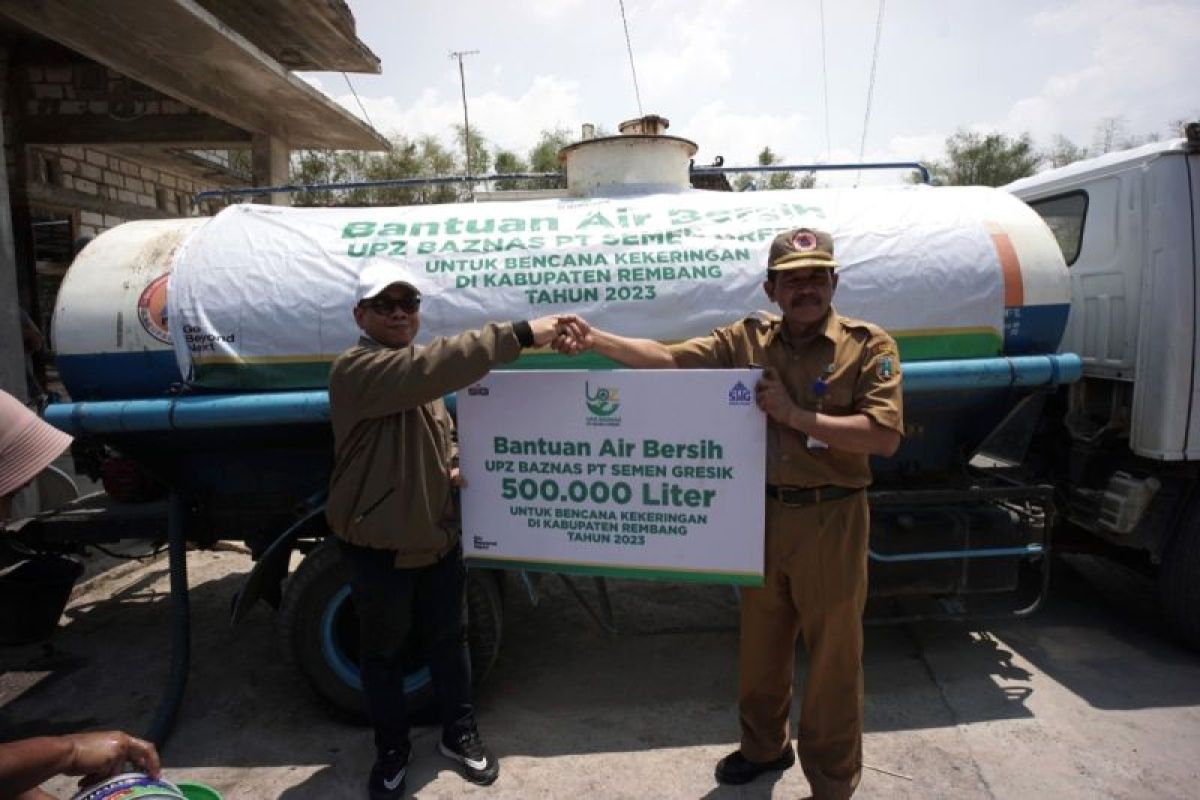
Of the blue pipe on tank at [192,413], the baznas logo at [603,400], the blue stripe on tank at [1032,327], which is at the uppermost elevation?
the blue stripe on tank at [1032,327]

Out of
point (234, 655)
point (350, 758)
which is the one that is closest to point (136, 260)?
point (234, 655)

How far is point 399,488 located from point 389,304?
630mm

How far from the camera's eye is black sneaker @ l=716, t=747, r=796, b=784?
9.26ft

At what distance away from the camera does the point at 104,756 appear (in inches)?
77.0

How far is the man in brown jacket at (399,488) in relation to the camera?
245cm

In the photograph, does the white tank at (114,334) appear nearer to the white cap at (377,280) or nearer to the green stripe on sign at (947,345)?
the white cap at (377,280)

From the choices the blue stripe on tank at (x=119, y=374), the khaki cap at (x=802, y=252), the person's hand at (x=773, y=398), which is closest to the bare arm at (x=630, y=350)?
the person's hand at (x=773, y=398)

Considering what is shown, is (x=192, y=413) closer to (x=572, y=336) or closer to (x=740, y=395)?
(x=572, y=336)

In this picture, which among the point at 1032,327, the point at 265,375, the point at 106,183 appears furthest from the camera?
the point at 106,183

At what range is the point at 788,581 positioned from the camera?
8.66 ft

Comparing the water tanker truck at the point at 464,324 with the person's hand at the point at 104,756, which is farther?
the water tanker truck at the point at 464,324

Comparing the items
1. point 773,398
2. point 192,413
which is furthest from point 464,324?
point 773,398

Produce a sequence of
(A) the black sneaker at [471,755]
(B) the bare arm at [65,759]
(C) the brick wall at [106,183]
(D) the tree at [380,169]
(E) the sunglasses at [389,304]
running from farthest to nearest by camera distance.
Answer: (D) the tree at [380,169]
(C) the brick wall at [106,183]
(A) the black sneaker at [471,755]
(E) the sunglasses at [389,304]
(B) the bare arm at [65,759]

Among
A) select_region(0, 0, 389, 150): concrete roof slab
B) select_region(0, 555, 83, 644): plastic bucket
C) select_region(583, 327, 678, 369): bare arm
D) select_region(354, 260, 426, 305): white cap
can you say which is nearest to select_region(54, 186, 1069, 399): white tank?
select_region(583, 327, 678, 369): bare arm
